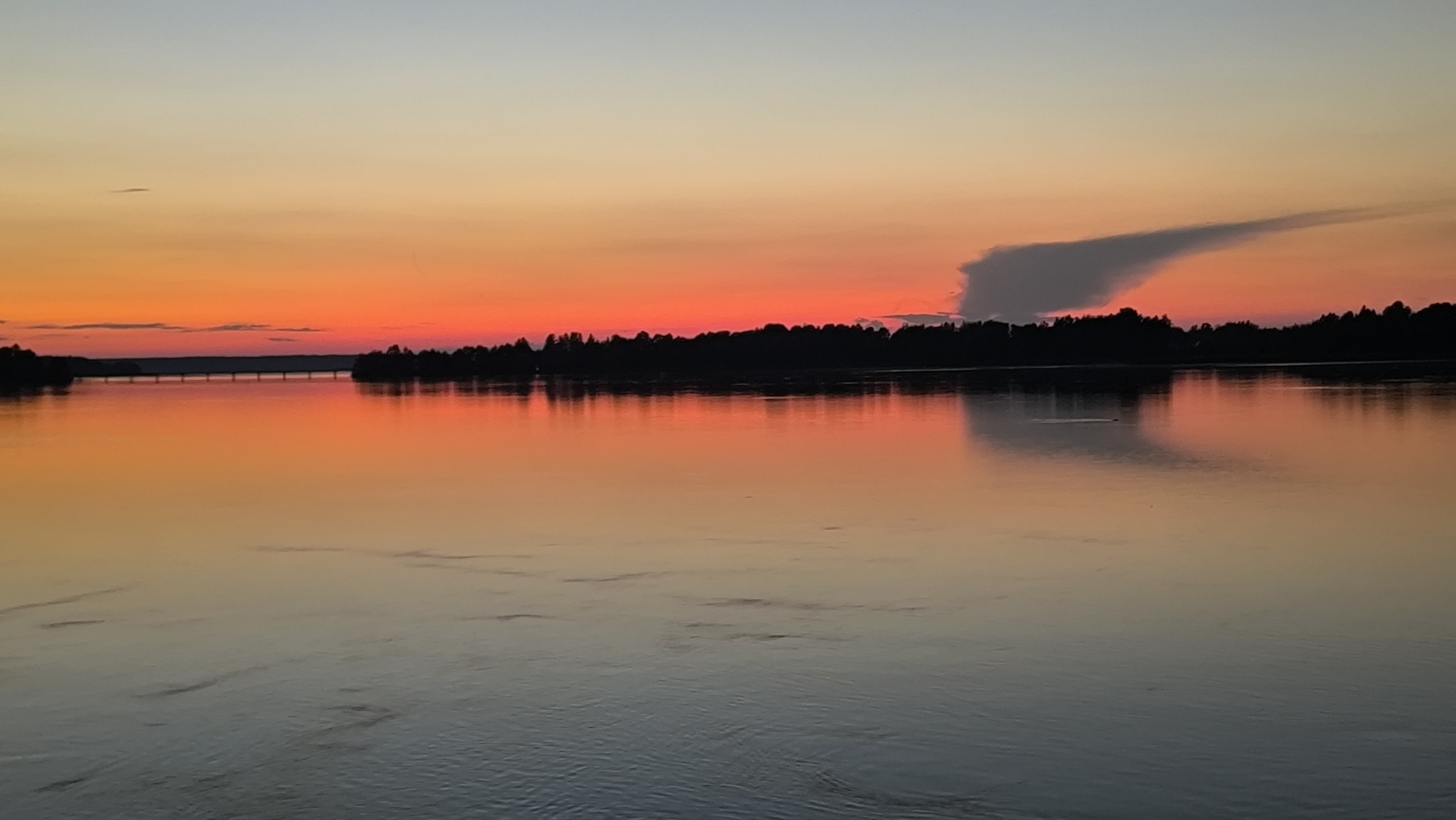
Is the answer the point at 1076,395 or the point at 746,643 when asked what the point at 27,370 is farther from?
the point at 746,643

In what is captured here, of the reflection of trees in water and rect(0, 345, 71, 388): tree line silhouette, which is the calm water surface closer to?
the reflection of trees in water

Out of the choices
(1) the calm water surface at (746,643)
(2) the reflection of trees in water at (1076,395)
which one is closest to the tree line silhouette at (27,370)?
(2) the reflection of trees in water at (1076,395)

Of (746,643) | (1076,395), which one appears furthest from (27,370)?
(746,643)

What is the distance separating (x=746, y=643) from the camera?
24.2 feet

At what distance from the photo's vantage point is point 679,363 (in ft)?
372

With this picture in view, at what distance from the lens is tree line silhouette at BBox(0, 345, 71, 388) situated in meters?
96.7

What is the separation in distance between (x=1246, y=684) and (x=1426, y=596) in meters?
2.68

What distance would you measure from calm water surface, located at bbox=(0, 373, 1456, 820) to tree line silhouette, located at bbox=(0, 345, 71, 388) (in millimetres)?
91015

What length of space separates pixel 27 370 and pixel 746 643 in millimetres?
106557

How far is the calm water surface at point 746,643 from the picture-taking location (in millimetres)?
5137

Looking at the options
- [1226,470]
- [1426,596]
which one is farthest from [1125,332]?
[1426,596]

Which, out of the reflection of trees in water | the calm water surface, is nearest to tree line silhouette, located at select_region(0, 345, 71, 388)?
the reflection of trees in water

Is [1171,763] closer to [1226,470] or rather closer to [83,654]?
[83,654]

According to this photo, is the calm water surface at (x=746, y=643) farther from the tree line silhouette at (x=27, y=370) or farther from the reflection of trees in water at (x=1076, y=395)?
the tree line silhouette at (x=27, y=370)
